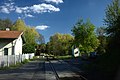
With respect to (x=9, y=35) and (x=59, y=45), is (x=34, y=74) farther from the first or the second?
(x=59, y=45)

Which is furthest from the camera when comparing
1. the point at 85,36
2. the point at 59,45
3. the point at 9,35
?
the point at 59,45

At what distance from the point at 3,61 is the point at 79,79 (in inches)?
584

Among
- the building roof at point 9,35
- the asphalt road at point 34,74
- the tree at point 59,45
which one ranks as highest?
the tree at point 59,45

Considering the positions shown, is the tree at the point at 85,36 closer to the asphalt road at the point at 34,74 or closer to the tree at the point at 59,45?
the tree at the point at 59,45

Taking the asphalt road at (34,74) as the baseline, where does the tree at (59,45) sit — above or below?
above

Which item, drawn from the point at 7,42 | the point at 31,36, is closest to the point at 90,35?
the point at 31,36

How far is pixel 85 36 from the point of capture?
8469cm

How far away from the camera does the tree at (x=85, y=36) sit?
8450cm

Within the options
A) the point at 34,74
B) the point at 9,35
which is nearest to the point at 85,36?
the point at 9,35

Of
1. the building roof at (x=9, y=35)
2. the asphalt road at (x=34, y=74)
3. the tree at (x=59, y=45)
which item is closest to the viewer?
the asphalt road at (x=34, y=74)

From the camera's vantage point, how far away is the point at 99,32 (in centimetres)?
11400

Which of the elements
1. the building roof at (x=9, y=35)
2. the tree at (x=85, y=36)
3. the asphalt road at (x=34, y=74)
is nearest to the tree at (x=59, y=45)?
the tree at (x=85, y=36)

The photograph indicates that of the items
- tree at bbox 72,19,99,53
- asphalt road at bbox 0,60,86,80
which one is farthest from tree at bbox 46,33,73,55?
asphalt road at bbox 0,60,86,80

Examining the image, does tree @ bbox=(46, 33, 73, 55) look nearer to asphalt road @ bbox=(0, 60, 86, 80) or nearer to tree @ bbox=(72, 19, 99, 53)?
tree @ bbox=(72, 19, 99, 53)
